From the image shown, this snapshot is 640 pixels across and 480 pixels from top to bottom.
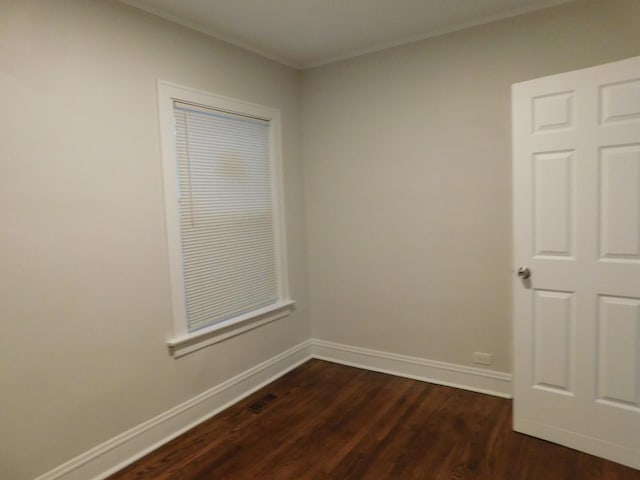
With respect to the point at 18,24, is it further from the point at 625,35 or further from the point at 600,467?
the point at 600,467

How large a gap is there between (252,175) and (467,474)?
245 cm

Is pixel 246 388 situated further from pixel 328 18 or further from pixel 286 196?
pixel 328 18

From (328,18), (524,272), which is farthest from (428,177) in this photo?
(328,18)

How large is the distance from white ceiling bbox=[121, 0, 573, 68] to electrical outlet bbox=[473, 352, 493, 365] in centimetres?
237

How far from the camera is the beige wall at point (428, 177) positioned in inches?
102

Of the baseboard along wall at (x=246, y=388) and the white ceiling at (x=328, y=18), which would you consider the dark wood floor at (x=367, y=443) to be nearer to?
the baseboard along wall at (x=246, y=388)

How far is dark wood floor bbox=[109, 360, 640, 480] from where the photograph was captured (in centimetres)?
210

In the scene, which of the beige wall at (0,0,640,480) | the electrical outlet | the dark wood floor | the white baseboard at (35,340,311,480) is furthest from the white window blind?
the electrical outlet

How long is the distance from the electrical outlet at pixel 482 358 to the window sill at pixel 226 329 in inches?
61.3

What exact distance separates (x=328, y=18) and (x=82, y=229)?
2017mm

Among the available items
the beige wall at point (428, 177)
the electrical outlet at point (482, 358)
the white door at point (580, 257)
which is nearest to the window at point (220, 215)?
the beige wall at point (428, 177)

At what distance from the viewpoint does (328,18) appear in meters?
2.60

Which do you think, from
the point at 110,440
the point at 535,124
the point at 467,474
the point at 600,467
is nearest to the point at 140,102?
the point at 110,440

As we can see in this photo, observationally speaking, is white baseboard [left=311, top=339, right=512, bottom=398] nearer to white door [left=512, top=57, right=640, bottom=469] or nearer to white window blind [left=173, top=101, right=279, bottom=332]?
white door [left=512, top=57, right=640, bottom=469]
